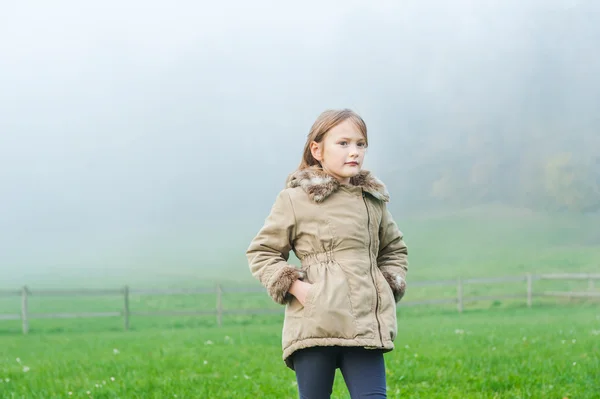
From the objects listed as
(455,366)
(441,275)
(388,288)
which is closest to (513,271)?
(441,275)

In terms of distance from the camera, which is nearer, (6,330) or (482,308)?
(6,330)

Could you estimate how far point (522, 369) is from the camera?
6984 mm

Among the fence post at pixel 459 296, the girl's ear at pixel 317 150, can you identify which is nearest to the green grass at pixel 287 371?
the girl's ear at pixel 317 150

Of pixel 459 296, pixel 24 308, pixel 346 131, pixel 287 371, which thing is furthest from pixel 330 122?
pixel 459 296

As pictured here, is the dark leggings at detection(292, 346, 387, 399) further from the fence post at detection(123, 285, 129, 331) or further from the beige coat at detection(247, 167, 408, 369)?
the fence post at detection(123, 285, 129, 331)

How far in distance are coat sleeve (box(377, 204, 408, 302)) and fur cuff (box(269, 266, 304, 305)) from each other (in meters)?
0.49

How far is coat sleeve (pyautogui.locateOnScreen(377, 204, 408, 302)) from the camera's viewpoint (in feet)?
12.3

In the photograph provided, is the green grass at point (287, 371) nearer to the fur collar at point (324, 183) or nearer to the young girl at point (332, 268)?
the young girl at point (332, 268)

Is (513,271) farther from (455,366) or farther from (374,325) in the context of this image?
(374,325)

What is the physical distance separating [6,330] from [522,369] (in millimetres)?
14815

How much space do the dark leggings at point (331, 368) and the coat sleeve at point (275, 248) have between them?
293mm

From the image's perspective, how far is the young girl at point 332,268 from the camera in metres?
3.44

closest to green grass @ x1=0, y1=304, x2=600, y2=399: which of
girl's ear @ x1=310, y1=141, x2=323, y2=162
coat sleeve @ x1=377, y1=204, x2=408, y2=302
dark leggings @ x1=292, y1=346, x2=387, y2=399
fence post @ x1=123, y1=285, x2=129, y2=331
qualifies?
coat sleeve @ x1=377, y1=204, x2=408, y2=302

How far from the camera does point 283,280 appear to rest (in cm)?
348
